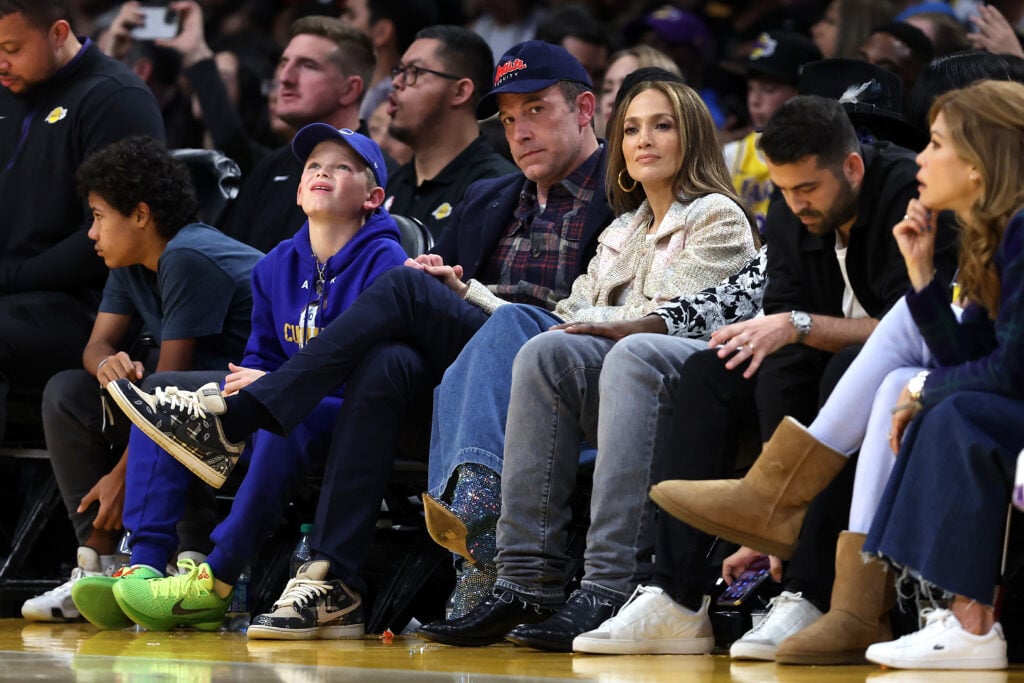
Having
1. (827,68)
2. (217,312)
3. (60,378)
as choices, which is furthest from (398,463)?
(827,68)

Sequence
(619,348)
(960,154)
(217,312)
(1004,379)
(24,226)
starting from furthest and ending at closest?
(24,226) → (217,312) → (619,348) → (960,154) → (1004,379)

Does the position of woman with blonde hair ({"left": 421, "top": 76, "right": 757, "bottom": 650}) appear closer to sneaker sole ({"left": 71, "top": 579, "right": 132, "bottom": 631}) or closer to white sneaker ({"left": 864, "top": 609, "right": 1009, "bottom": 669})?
white sneaker ({"left": 864, "top": 609, "right": 1009, "bottom": 669})

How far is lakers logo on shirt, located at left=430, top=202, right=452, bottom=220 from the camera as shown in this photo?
5547 millimetres

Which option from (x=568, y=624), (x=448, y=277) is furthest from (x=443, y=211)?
(x=568, y=624)

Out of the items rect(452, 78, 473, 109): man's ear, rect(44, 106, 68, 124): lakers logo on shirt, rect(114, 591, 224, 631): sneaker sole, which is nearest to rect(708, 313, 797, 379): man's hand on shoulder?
rect(114, 591, 224, 631): sneaker sole

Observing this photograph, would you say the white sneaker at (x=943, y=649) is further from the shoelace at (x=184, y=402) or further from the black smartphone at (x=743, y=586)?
the shoelace at (x=184, y=402)

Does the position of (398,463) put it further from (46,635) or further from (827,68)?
(827,68)

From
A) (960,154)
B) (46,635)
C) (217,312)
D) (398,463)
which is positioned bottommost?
(46,635)

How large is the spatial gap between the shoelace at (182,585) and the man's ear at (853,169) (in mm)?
1962

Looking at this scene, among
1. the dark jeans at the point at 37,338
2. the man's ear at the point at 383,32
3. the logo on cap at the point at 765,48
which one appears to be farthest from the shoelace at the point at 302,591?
the man's ear at the point at 383,32

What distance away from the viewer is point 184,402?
13.4 feet

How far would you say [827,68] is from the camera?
4641mm

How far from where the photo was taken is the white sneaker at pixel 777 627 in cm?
331

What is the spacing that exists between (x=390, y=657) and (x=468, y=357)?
0.87 m
